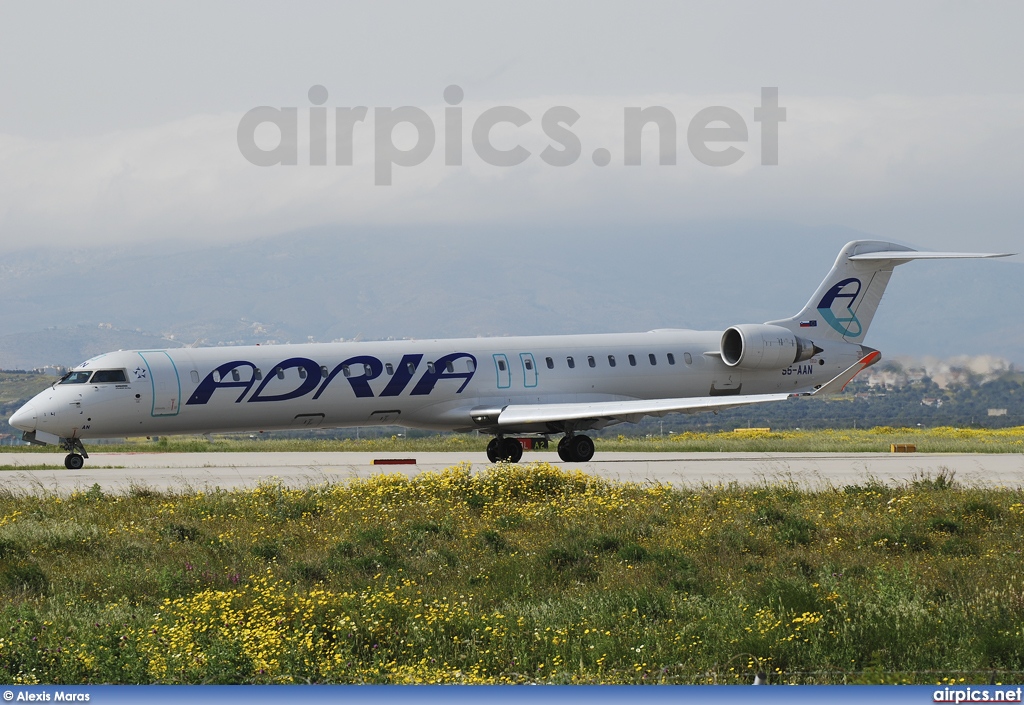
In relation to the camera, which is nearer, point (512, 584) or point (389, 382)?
point (512, 584)

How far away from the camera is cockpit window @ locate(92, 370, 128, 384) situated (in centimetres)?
3003

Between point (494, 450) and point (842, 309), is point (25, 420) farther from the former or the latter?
point (842, 309)

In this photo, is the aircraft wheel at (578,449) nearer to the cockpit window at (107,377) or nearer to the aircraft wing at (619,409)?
the aircraft wing at (619,409)

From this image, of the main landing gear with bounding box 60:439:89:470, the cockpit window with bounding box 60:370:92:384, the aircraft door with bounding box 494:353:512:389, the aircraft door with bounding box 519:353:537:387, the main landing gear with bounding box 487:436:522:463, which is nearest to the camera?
the cockpit window with bounding box 60:370:92:384

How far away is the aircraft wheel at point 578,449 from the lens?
1316 inches

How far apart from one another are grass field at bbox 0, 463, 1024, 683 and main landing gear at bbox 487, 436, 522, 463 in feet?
40.2

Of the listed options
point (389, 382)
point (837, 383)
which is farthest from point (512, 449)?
point (837, 383)

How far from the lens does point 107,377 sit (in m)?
30.1

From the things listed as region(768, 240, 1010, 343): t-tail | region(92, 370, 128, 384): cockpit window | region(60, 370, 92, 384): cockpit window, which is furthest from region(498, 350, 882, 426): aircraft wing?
region(60, 370, 92, 384): cockpit window

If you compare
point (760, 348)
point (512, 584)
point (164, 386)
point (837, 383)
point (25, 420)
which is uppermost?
point (760, 348)

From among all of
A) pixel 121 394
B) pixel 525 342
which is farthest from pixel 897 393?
pixel 121 394

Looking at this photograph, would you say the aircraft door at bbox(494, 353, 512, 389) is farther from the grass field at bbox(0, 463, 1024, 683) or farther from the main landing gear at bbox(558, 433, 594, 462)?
the grass field at bbox(0, 463, 1024, 683)

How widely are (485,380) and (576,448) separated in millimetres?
2927

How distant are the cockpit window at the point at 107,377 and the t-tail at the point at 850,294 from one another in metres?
18.5
